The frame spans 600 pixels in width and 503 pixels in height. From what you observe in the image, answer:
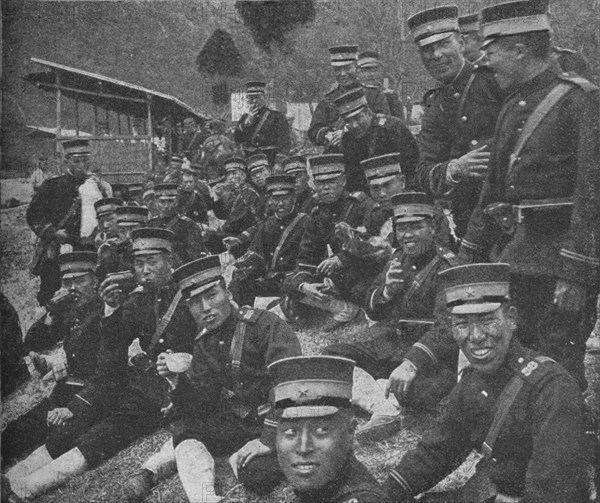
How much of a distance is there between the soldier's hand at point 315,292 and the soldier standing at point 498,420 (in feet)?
2.98

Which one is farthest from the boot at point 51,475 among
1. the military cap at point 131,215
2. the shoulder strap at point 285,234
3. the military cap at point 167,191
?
the military cap at point 167,191

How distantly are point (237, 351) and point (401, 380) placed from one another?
0.74 meters

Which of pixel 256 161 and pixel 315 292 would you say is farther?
pixel 256 161

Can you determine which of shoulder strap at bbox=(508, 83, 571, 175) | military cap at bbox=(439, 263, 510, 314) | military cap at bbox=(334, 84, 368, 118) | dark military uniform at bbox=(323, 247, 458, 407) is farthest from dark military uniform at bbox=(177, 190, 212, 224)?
shoulder strap at bbox=(508, 83, 571, 175)

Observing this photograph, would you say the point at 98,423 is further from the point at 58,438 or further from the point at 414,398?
the point at 414,398

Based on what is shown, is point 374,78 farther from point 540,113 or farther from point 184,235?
point 184,235

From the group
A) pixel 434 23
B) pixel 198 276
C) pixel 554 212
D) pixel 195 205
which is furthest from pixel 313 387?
pixel 195 205

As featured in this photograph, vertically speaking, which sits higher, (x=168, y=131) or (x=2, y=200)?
(x=168, y=131)

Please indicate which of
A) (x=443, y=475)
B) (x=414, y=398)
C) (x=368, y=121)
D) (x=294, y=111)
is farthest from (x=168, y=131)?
(x=443, y=475)

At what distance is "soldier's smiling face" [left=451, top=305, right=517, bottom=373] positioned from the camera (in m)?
2.54

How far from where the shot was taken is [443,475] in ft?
8.73

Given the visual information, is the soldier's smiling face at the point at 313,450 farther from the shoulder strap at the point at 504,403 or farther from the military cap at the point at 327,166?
the military cap at the point at 327,166

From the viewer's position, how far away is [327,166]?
3756mm

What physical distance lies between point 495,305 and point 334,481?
0.86 m
